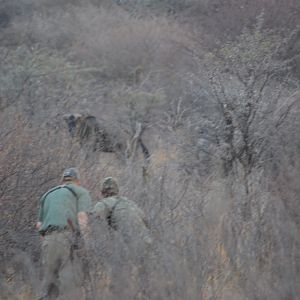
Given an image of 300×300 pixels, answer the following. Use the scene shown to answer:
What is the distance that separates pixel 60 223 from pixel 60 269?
137 cm

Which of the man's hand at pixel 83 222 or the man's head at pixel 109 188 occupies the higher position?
the man's hand at pixel 83 222

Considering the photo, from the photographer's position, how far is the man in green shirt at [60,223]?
7.09 metres

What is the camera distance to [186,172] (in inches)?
477

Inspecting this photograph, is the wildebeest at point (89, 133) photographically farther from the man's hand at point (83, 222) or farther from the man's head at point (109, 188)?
the man's hand at point (83, 222)

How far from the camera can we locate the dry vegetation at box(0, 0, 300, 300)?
646cm

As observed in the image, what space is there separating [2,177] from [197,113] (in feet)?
16.5

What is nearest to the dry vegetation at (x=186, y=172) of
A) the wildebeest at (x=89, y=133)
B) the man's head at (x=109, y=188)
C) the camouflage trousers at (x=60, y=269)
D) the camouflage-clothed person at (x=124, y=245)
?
the camouflage-clothed person at (x=124, y=245)

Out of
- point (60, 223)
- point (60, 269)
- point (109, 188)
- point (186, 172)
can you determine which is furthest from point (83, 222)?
point (186, 172)

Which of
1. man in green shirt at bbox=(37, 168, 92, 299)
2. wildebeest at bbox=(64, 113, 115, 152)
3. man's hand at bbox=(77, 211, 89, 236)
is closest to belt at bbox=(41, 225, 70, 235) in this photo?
man in green shirt at bbox=(37, 168, 92, 299)

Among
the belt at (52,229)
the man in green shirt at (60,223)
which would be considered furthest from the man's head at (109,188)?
the belt at (52,229)

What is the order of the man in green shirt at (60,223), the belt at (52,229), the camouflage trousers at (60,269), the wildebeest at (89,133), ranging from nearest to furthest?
the camouflage trousers at (60,269), the man in green shirt at (60,223), the belt at (52,229), the wildebeest at (89,133)

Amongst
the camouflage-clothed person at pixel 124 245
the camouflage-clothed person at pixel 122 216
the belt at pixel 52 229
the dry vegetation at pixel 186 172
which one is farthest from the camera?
the belt at pixel 52 229

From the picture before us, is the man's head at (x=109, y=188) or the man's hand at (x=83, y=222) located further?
the man's head at (x=109, y=188)

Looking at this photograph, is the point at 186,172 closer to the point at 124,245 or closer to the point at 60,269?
the point at 60,269
